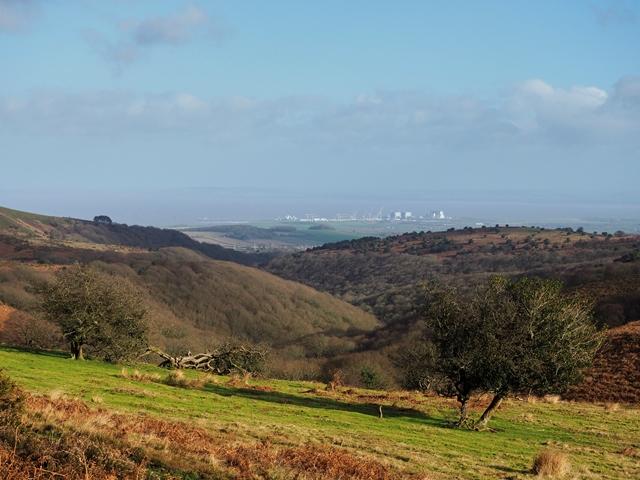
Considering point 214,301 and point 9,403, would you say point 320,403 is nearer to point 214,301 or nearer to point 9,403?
point 9,403

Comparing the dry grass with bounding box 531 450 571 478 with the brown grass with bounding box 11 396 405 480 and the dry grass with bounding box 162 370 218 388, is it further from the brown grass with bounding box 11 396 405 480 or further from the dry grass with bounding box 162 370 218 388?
the dry grass with bounding box 162 370 218 388

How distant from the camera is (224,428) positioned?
19.2 metres

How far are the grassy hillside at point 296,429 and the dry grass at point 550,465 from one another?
17.6 inches

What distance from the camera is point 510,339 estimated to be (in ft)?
87.0

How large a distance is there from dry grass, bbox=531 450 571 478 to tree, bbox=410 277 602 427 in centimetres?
728

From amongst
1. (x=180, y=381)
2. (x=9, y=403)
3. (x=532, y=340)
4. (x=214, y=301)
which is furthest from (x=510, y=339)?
(x=214, y=301)

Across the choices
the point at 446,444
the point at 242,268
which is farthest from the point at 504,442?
the point at 242,268

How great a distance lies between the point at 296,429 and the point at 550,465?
27.3ft

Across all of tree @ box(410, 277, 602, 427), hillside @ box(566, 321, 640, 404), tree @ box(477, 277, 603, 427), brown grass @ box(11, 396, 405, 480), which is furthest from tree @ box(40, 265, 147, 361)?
hillside @ box(566, 321, 640, 404)

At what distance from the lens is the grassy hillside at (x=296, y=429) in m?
13.2

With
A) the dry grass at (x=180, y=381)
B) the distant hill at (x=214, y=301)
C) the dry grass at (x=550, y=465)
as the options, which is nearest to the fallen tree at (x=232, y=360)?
the dry grass at (x=180, y=381)

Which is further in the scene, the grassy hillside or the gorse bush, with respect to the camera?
the grassy hillside

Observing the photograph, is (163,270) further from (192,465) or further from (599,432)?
(192,465)

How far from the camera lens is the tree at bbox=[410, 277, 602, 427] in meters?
26.4
